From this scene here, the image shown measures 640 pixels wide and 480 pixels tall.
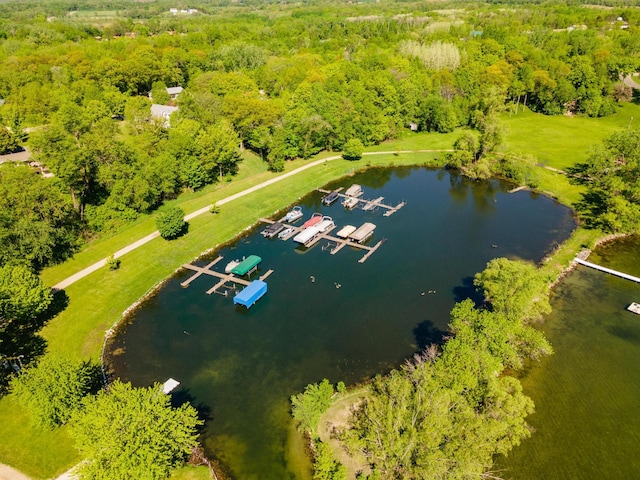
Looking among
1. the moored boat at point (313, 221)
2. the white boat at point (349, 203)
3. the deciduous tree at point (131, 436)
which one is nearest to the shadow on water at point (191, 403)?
the deciduous tree at point (131, 436)

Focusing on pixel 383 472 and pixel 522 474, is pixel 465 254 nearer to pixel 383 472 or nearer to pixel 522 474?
pixel 522 474

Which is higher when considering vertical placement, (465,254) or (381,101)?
(381,101)

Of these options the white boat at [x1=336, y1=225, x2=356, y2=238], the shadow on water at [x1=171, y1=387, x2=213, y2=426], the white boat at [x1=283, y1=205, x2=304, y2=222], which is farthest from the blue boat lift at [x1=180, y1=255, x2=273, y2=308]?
the white boat at [x1=336, y1=225, x2=356, y2=238]

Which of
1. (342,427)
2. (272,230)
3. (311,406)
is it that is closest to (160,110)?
(272,230)

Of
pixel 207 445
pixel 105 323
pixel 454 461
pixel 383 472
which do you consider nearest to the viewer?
pixel 454 461

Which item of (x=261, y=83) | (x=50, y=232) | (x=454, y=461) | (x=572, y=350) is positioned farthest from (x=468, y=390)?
(x=261, y=83)

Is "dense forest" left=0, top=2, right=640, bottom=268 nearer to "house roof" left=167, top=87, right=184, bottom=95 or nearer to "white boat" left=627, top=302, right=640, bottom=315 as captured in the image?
"house roof" left=167, top=87, right=184, bottom=95
